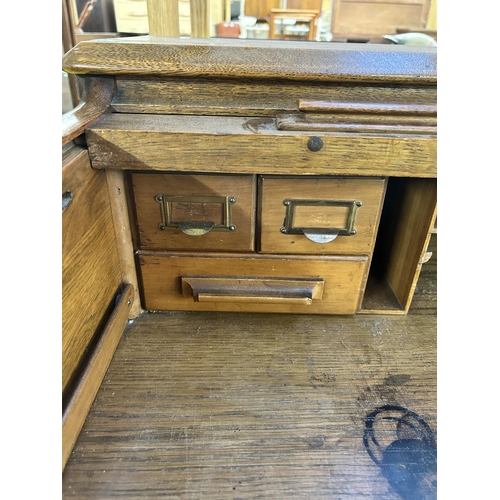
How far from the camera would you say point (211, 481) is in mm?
496

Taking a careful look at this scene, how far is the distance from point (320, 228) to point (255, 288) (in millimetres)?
166

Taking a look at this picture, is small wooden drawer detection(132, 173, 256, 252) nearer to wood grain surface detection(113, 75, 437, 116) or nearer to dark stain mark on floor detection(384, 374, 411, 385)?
wood grain surface detection(113, 75, 437, 116)

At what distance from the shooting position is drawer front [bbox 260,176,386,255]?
65 centimetres

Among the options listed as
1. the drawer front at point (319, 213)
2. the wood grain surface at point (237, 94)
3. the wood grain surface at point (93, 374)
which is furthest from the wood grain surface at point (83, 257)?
the drawer front at point (319, 213)

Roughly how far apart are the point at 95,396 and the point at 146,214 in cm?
30

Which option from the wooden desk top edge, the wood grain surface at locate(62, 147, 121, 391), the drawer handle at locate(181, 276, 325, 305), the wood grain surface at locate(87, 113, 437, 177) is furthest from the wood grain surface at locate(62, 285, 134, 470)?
the wooden desk top edge

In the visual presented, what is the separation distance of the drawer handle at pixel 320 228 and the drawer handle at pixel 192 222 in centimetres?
9

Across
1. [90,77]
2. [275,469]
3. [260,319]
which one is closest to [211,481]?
[275,469]

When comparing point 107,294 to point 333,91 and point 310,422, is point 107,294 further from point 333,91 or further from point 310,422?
point 333,91

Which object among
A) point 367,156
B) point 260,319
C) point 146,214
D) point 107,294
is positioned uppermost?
point 367,156

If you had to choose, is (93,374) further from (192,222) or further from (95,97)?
(95,97)

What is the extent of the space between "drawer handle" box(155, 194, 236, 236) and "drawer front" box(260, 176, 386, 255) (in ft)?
0.19
